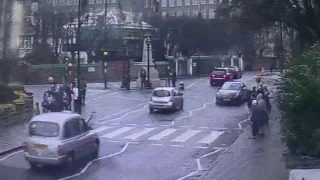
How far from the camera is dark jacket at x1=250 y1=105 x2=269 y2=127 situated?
87.8ft

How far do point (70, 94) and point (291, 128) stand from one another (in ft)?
67.3

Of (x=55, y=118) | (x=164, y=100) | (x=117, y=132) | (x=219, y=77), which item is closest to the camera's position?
(x=55, y=118)

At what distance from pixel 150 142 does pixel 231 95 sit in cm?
1684

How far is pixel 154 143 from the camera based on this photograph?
25438 millimetres

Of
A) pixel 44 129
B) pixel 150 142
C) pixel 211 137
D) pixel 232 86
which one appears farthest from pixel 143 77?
pixel 44 129

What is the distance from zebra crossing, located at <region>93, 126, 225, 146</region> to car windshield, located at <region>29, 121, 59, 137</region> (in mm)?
6279

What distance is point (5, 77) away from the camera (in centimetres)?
3438

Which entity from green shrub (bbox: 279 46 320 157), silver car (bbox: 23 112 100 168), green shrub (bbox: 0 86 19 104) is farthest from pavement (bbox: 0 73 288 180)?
green shrub (bbox: 0 86 19 104)

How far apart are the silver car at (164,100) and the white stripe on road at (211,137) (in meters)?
8.31

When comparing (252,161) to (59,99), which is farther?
(59,99)

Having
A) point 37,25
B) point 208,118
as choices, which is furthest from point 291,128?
point 37,25

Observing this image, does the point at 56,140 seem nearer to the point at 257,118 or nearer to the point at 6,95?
the point at 257,118

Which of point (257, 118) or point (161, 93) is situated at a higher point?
point (161, 93)

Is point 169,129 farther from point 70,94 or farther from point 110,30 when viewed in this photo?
point 110,30
